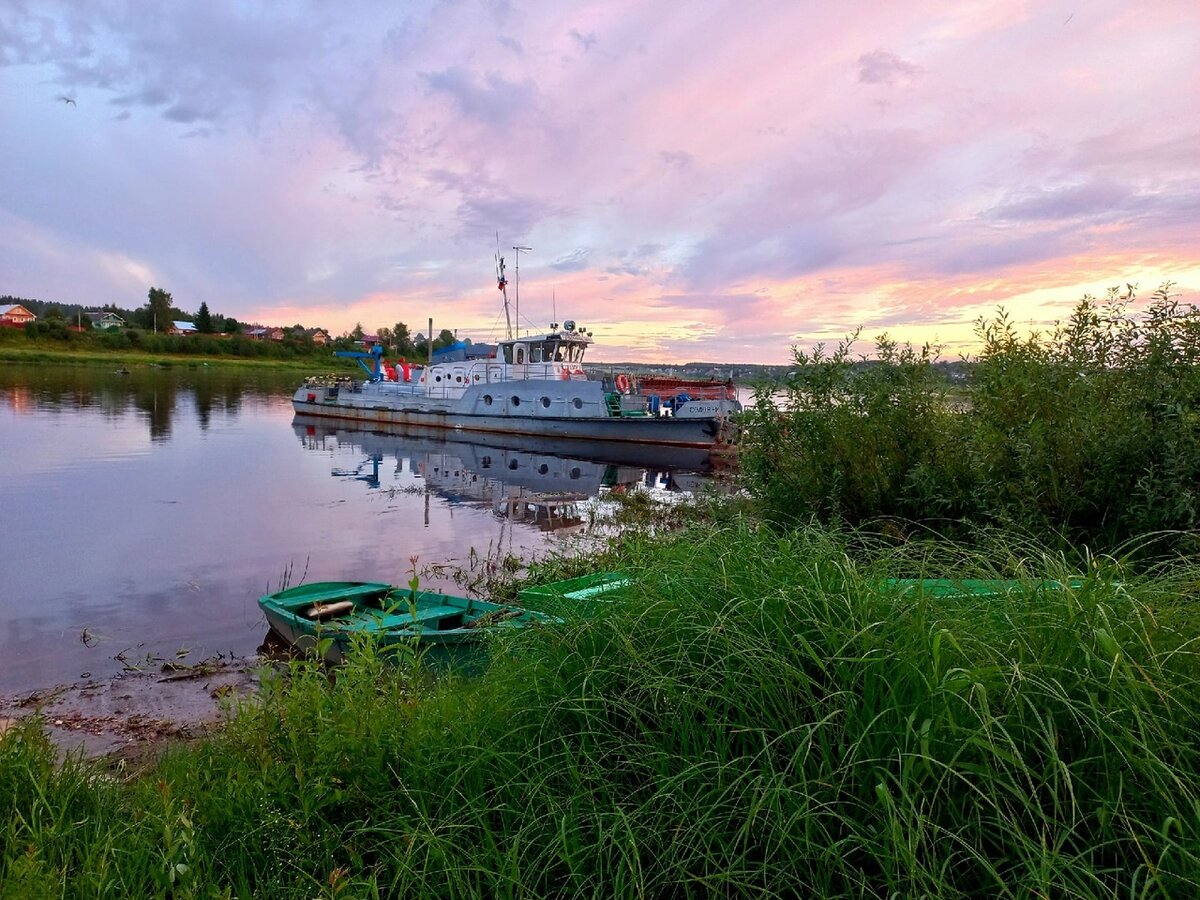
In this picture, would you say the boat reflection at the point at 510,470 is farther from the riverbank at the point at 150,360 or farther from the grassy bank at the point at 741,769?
the riverbank at the point at 150,360

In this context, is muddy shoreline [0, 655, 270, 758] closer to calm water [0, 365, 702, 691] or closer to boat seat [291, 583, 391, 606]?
calm water [0, 365, 702, 691]

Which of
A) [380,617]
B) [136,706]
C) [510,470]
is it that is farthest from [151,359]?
[380,617]

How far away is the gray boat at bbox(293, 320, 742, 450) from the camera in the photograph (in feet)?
93.0

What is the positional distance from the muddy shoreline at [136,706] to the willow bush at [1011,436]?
196 inches

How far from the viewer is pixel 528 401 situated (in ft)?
100

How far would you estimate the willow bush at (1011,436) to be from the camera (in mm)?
5340

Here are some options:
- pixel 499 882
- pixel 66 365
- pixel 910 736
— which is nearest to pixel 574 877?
pixel 499 882

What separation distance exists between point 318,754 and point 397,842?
570 millimetres

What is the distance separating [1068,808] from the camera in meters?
2.04

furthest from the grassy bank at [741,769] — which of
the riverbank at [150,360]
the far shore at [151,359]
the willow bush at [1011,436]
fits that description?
the far shore at [151,359]

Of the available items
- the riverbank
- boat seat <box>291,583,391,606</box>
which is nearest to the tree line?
the riverbank

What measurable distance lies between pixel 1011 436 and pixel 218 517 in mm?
13905

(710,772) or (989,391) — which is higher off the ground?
(989,391)

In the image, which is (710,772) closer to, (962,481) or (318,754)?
(318,754)
